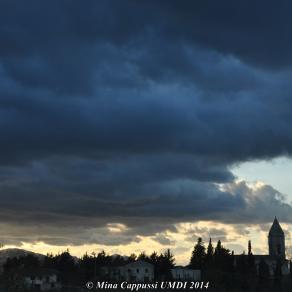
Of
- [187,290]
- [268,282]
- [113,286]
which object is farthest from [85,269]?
[268,282]

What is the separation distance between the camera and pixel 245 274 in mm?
186375

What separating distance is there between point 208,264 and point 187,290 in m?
32.6

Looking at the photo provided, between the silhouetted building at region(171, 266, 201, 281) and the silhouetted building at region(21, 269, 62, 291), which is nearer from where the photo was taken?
the silhouetted building at region(21, 269, 62, 291)

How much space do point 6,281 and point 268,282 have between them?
3003 inches

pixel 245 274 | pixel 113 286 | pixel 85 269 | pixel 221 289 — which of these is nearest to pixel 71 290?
pixel 113 286

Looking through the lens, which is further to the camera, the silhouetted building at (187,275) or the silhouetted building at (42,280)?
the silhouetted building at (187,275)

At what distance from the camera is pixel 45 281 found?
184375 mm

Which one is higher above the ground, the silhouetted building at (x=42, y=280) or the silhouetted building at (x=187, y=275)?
the silhouetted building at (x=187, y=275)

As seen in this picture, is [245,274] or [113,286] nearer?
[113,286]

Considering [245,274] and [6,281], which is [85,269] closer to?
[6,281]

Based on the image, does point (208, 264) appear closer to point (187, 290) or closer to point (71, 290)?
point (187, 290)

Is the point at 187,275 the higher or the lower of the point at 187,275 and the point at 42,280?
the higher

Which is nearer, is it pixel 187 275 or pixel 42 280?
pixel 42 280

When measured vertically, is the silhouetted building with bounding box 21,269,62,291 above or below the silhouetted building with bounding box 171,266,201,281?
below
